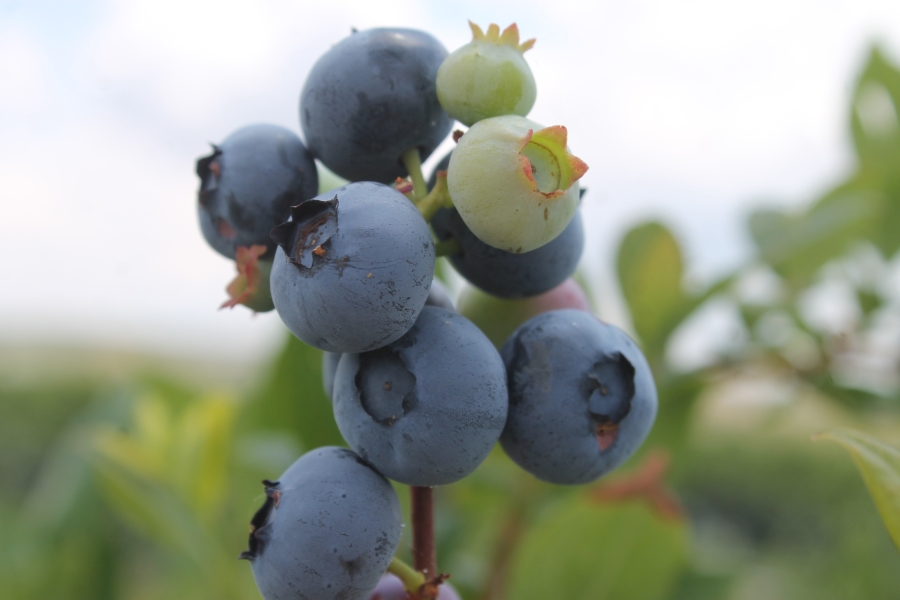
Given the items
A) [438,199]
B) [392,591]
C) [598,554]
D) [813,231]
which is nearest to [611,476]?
[598,554]

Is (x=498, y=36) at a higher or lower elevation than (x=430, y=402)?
higher

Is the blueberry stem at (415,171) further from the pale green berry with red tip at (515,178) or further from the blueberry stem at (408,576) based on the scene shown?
the blueberry stem at (408,576)

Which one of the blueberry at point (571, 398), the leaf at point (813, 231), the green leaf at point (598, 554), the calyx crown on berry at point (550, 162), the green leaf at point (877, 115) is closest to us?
the calyx crown on berry at point (550, 162)

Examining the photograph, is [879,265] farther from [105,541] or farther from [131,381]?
[105,541]

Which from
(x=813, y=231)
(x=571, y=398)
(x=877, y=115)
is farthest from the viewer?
(x=877, y=115)

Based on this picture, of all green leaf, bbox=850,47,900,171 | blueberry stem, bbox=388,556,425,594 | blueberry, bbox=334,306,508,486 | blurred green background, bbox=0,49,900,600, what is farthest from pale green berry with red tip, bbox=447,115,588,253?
green leaf, bbox=850,47,900,171

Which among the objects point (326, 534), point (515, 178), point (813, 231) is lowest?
point (813, 231)

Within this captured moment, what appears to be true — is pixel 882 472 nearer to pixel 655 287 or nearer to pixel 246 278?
pixel 246 278

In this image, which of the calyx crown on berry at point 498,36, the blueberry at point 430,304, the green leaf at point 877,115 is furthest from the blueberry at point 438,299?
the green leaf at point 877,115
